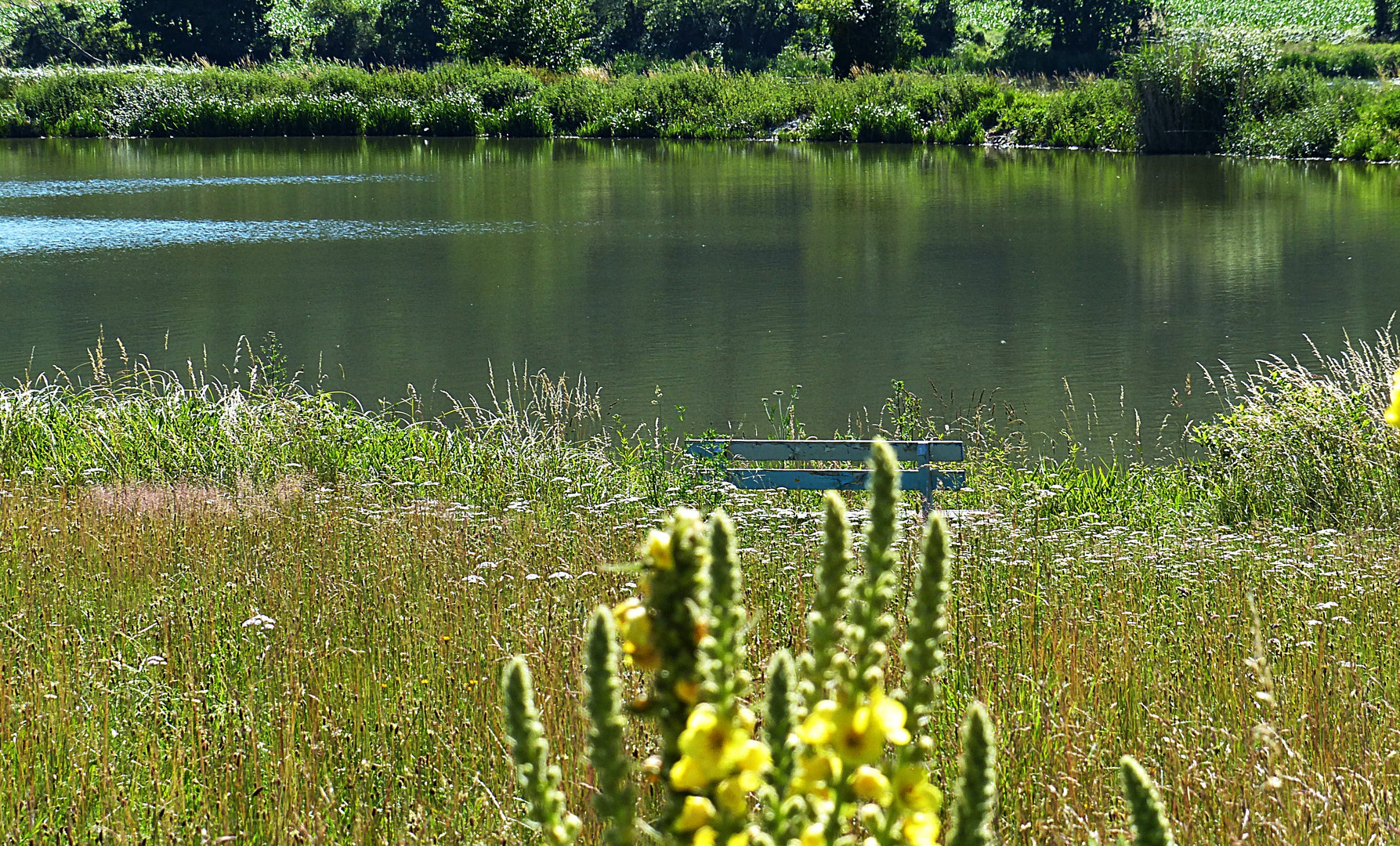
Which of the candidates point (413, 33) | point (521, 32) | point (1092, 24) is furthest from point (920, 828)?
point (413, 33)

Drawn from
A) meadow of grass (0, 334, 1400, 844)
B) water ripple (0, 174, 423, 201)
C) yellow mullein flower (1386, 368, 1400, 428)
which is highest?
water ripple (0, 174, 423, 201)

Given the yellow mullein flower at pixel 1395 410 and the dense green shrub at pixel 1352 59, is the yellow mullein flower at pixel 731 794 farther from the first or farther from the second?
the dense green shrub at pixel 1352 59

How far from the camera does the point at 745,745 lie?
92 cm

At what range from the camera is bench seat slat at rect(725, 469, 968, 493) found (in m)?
4.93

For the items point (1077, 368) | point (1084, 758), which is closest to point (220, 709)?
point (1084, 758)

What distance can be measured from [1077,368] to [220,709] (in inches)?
291

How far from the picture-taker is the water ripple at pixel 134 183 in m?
19.8

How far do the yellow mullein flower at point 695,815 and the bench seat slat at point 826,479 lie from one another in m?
3.92

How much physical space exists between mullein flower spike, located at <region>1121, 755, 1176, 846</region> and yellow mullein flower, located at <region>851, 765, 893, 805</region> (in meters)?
0.16

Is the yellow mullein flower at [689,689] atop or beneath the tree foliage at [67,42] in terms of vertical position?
beneath

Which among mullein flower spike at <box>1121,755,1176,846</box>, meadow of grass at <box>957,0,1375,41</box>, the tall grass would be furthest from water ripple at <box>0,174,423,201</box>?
meadow of grass at <box>957,0,1375,41</box>

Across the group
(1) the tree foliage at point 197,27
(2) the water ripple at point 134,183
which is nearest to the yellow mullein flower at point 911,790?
(2) the water ripple at point 134,183

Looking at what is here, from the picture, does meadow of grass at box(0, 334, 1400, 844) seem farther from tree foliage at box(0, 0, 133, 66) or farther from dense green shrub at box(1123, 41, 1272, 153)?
tree foliage at box(0, 0, 133, 66)

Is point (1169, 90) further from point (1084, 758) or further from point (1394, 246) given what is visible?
point (1084, 758)
